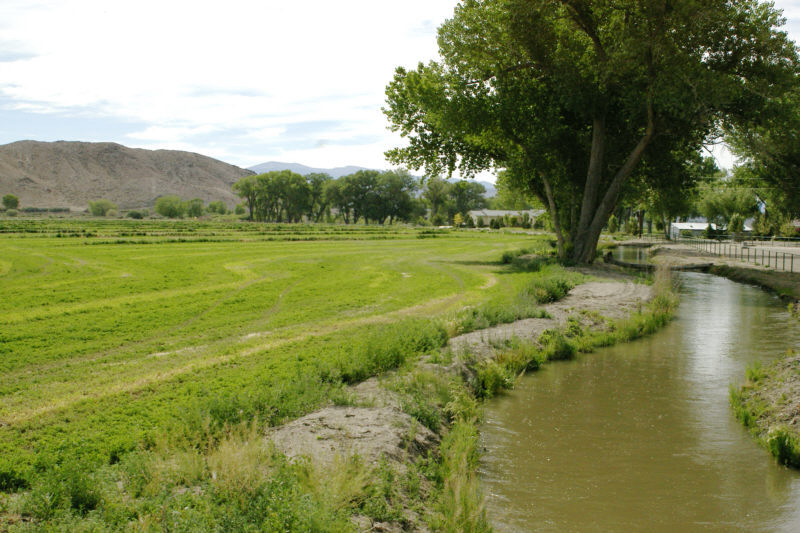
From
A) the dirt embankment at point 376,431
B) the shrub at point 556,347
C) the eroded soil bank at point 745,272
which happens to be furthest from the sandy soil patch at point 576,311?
the eroded soil bank at point 745,272

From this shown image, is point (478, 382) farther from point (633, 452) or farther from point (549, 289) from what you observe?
point (549, 289)

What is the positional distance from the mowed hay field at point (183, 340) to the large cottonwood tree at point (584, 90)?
890 centimetres

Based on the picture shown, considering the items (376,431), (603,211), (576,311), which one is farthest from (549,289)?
(376,431)

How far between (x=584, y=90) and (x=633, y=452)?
27.8 m

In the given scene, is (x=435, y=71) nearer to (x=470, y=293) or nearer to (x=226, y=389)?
(x=470, y=293)

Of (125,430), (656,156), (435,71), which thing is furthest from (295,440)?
(656,156)

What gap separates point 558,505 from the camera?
834 centimetres

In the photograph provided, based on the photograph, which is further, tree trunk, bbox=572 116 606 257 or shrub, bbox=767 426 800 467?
tree trunk, bbox=572 116 606 257

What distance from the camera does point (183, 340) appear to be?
1625 centimetres

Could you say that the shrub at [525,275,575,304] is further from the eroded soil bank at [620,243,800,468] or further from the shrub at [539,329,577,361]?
the eroded soil bank at [620,243,800,468]

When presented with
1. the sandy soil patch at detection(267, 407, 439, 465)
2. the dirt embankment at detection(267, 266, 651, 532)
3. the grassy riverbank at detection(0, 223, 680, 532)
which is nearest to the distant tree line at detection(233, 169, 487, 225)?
the grassy riverbank at detection(0, 223, 680, 532)

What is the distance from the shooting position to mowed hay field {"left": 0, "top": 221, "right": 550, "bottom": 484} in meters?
9.49

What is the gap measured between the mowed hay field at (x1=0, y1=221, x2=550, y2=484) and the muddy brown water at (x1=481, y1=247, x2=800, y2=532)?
11.7 feet

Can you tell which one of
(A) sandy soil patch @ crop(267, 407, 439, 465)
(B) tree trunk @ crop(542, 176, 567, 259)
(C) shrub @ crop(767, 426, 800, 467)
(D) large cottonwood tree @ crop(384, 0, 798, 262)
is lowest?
(C) shrub @ crop(767, 426, 800, 467)
